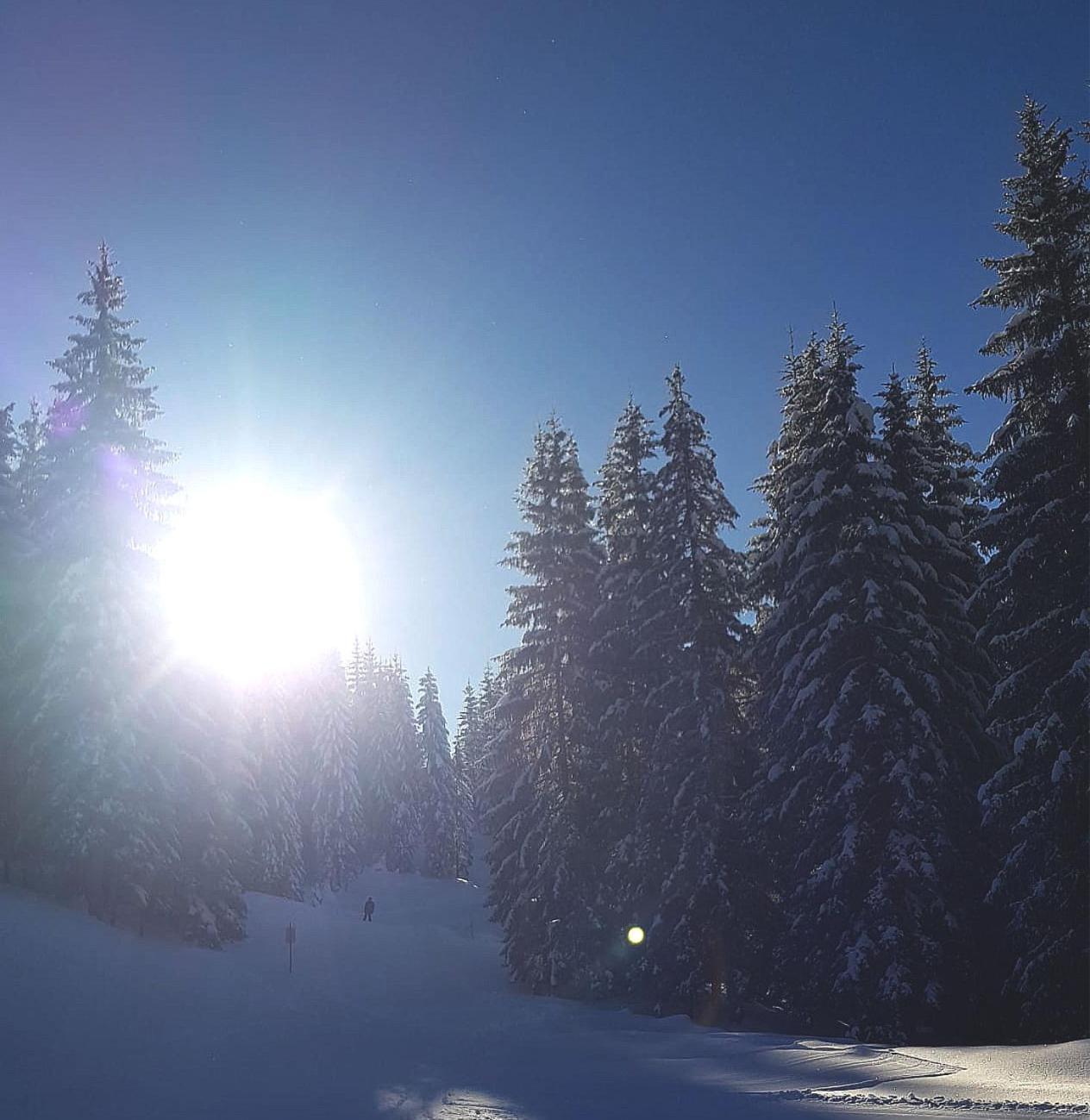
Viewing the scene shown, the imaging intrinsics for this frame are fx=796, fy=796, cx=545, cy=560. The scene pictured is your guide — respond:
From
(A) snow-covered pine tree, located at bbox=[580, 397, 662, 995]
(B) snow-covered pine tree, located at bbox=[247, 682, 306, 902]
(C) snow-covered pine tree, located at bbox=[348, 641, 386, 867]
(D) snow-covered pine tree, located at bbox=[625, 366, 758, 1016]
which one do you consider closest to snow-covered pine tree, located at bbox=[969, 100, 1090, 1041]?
(D) snow-covered pine tree, located at bbox=[625, 366, 758, 1016]

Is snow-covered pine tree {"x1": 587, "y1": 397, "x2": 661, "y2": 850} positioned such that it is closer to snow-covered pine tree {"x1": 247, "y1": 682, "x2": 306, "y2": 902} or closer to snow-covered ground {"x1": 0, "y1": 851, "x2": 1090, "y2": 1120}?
snow-covered ground {"x1": 0, "y1": 851, "x2": 1090, "y2": 1120}

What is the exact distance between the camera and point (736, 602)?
24.2m

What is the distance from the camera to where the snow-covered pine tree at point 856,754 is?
16.6 meters

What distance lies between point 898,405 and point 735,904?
1442cm

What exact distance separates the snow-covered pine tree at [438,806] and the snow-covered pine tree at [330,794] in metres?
10.3

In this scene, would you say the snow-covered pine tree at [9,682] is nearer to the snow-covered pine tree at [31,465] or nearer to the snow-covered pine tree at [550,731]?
the snow-covered pine tree at [31,465]

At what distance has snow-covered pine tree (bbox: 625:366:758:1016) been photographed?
2086 centimetres

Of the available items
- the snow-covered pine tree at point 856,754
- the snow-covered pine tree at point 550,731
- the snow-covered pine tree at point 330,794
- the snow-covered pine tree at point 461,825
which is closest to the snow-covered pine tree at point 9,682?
the snow-covered pine tree at point 550,731

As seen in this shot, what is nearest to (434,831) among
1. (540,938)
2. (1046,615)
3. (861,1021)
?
(540,938)

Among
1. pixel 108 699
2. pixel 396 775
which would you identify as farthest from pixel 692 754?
pixel 396 775

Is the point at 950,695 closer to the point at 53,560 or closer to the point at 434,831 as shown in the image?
the point at 53,560

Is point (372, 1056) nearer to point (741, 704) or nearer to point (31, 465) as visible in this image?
point (741, 704)

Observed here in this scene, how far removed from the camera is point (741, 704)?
25281 mm

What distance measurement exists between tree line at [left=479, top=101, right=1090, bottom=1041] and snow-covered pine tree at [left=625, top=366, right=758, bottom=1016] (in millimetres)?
86
